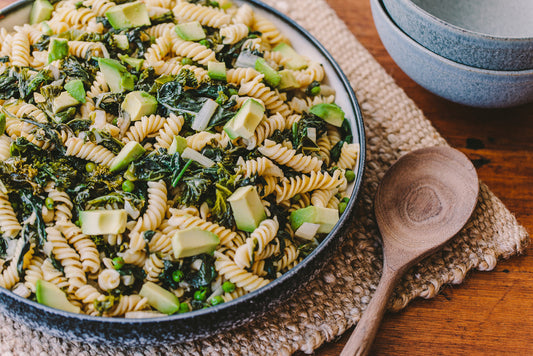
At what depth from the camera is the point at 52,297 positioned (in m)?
1.82

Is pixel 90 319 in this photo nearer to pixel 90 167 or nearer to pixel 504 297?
pixel 90 167

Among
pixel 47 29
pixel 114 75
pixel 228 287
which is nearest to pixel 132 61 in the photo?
pixel 114 75

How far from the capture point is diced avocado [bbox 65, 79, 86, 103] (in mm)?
2248

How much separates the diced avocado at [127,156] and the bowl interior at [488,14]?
1.90m

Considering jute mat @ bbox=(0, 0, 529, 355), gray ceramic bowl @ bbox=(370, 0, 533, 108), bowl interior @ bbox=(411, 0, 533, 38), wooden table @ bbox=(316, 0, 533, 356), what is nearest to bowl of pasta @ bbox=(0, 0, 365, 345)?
jute mat @ bbox=(0, 0, 529, 355)

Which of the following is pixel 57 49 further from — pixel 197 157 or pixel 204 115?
pixel 197 157

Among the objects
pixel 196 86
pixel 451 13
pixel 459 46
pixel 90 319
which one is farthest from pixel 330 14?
pixel 90 319

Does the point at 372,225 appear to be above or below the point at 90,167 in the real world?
below

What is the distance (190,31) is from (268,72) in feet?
1.53

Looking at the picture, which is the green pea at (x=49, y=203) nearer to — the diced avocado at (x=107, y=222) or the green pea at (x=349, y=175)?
the diced avocado at (x=107, y=222)

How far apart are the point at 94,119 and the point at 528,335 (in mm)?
2197

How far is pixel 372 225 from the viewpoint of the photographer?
98.6 inches

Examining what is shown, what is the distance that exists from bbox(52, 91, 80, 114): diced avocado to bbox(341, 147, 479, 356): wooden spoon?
151cm

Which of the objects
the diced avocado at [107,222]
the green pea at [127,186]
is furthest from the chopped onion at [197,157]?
the diced avocado at [107,222]
